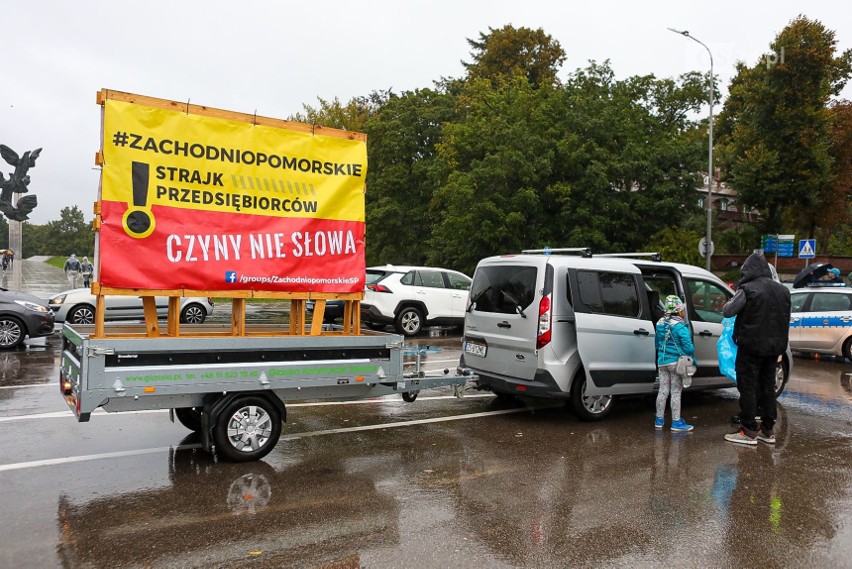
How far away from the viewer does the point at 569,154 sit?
2344 cm

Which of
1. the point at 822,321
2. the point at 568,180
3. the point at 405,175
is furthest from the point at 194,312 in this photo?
the point at 405,175

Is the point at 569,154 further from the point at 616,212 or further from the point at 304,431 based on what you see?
the point at 304,431

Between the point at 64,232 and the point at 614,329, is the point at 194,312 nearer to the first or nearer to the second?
the point at 614,329

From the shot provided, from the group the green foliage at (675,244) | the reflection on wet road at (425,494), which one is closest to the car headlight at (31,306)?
the reflection on wet road at (425,494)

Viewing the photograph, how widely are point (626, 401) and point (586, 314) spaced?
92.0 inches

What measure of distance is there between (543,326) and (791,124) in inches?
1172

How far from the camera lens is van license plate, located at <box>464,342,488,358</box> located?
829cm

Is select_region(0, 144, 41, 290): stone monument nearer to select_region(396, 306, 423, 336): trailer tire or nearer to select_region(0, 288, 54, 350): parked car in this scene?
select_region(0, 288, 54, 350): parked car

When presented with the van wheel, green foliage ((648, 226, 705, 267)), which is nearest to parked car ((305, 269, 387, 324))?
the van wheel

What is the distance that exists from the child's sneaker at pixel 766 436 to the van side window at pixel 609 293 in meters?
1.84

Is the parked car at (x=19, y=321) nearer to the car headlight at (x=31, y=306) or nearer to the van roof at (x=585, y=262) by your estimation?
the car headlight at (x=31, y=306)

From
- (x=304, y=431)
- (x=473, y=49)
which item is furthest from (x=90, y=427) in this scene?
(x=473, y=49)

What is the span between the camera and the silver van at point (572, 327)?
7.59 m

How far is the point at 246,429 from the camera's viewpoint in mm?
5934
